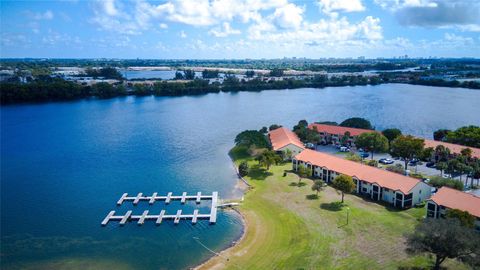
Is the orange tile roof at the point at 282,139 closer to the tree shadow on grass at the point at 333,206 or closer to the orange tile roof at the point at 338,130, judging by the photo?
the orange tile roof at the point at 338,130

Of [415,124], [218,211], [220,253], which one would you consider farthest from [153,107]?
[220,253]

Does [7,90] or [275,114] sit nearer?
[275,114]

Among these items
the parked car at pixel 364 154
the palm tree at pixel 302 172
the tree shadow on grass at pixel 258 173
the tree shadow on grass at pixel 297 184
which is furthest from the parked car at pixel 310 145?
the tree shadow on grass at pixel 297 184

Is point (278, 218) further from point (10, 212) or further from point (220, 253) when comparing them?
point (10, 212)

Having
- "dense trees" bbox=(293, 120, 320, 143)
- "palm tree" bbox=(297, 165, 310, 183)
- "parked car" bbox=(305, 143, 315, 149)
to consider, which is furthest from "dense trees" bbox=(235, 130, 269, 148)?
"palm tree" bbox=(297, 165, 310, 183)

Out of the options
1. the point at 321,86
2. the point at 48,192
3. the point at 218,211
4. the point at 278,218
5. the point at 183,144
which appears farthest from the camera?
the point at 321,86

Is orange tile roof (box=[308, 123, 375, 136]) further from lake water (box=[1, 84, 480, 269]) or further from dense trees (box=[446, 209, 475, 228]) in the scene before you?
dense trees (box=[446, 209, 475, 228])
